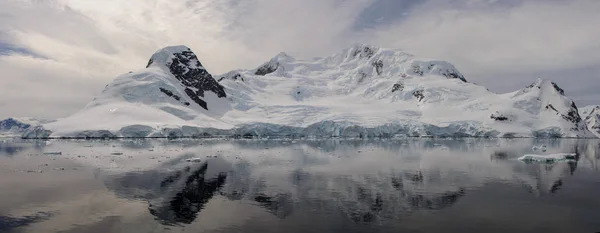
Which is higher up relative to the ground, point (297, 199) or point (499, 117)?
point (499, 117)

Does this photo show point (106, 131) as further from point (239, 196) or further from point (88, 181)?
point (239, 196)

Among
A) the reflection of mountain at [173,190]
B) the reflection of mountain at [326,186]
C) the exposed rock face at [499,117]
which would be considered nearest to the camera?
the reflection of mountain at [173,190]

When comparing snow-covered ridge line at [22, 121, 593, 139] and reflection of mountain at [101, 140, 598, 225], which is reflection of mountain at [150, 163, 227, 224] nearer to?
reflection of mountain at [101, 140, 598, 225]

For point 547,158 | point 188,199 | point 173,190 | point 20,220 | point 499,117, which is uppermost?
point 499,117

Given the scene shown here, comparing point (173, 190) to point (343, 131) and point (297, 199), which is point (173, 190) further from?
point (343, 131)

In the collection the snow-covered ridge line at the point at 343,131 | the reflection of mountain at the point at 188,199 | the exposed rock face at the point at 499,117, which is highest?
the exposed rock face at the point at 499,117

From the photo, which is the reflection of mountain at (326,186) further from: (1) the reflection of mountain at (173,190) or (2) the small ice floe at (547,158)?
(2) the small ice floe at (547,158)

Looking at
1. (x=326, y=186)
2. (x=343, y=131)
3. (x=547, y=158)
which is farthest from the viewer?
(x=343, y=131)

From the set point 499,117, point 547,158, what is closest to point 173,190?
point 547,158

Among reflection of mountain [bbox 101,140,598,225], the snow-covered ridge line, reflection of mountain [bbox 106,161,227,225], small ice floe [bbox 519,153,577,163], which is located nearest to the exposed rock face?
the snow-covered ridge line

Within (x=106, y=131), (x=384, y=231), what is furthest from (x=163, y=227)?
(x=106, y=131)

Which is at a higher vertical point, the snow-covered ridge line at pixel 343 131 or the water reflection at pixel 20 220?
the snow-covered ridge line at pixel 343 131

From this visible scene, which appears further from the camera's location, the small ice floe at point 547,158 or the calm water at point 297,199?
the small ice floe at point 547,158

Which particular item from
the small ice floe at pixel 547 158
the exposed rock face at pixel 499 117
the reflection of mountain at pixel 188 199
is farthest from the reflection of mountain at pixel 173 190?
the exposed rock face at pixel 499 117
